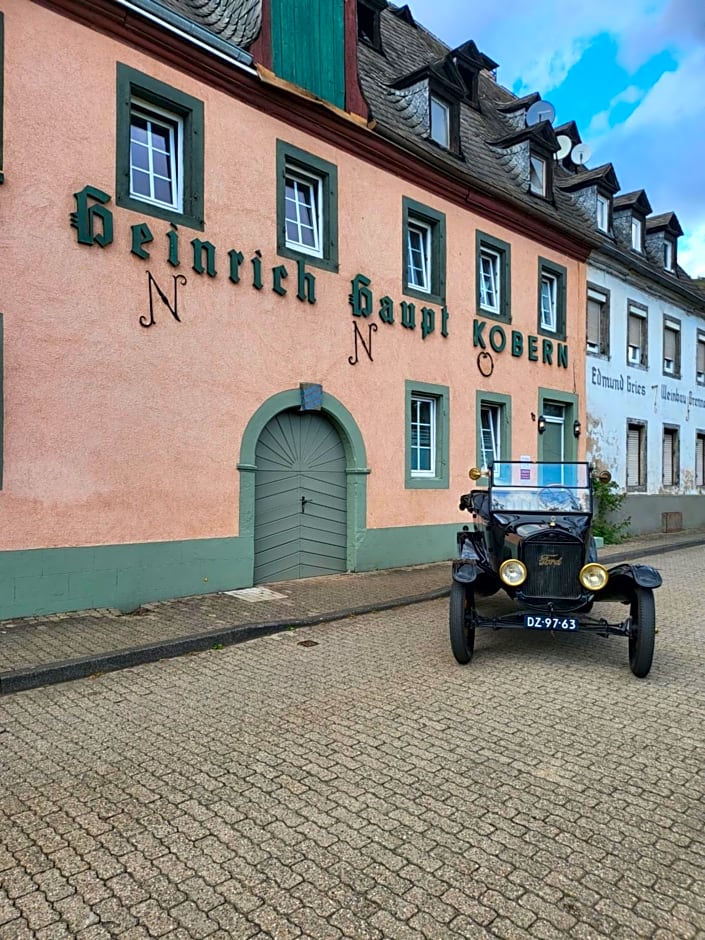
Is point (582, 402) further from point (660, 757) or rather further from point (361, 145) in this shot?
point (660, 757)

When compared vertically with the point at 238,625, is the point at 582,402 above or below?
above

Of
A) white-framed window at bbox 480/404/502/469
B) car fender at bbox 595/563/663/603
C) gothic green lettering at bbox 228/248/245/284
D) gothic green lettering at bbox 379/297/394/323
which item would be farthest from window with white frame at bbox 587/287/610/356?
car fender at bbox 595/563/663/603

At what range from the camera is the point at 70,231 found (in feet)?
23.3

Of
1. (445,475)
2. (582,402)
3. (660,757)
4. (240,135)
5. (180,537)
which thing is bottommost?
(660,757)

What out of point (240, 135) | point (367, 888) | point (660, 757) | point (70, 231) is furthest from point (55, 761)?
point (240, 135)

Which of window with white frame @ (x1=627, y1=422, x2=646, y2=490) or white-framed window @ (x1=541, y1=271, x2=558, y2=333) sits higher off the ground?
white-framed window @ (x1=541, y1=271, x2=558, y2=333)

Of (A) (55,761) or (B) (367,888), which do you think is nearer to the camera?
(B) (367,888)

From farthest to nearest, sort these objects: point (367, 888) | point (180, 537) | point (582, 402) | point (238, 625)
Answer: point (582, 402) → point (180, 537) → point (238, 625) → point (367, 888)

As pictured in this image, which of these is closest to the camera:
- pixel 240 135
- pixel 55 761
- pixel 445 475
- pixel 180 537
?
pixel 55 761

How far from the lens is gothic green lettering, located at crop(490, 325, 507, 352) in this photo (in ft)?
41.9

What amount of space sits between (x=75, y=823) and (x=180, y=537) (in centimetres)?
500

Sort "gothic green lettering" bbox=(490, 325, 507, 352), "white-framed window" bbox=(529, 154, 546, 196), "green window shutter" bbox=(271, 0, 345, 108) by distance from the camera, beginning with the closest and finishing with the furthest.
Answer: "green window shutter" bbox=(271, 0, 345, 108), "gothic green lettering" bbox=(490, 325, 507, 352), "white-framed window" bbox=(529, 154, 546, 196)

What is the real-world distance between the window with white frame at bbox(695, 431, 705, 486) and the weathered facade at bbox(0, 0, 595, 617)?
405 inches

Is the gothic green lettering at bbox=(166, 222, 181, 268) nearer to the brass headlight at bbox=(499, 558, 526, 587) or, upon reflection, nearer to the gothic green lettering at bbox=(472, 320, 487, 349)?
the brass headlight at bbox=(499, 558, 526, 587)
